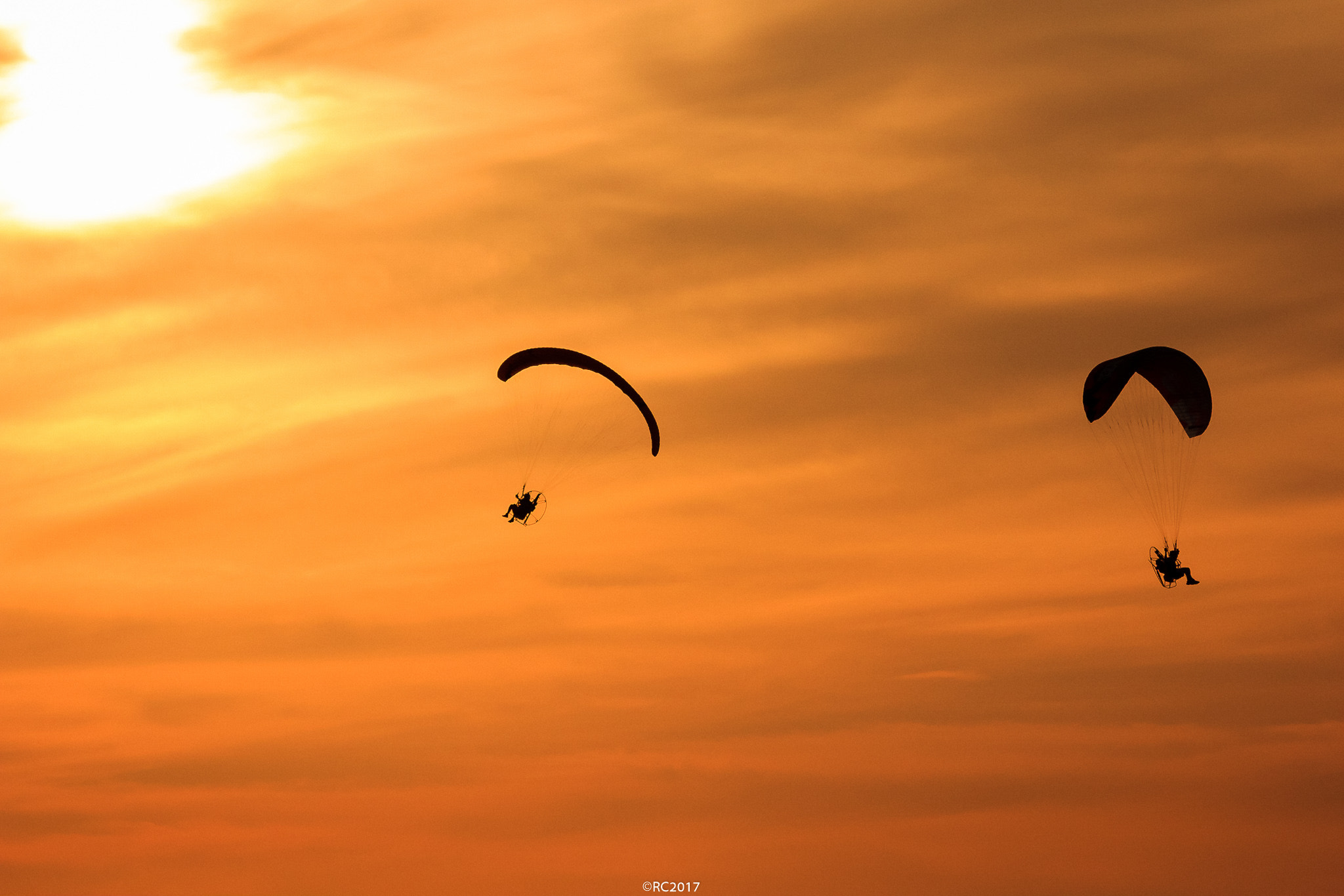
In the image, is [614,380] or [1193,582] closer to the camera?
[1193,582]

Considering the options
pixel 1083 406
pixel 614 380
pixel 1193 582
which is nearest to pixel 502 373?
pixel 614 380

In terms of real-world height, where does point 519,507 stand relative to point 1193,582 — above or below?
above

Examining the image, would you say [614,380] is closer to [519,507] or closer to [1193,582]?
[519,507]
